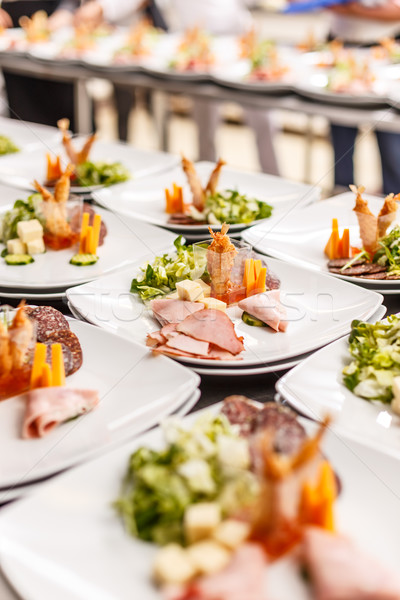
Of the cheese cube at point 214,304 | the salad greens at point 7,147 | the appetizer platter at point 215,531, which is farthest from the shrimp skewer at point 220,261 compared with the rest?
the salad greens at point 7,147

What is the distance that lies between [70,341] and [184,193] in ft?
3.81

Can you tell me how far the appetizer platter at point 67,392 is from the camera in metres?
1.14

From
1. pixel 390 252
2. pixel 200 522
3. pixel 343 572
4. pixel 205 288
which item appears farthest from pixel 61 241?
pixel 343 572

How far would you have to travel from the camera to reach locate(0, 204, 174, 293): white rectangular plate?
5.70 feet

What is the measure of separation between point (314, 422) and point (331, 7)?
4580 mm

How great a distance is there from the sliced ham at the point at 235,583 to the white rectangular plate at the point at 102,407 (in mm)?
335

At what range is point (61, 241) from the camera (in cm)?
198

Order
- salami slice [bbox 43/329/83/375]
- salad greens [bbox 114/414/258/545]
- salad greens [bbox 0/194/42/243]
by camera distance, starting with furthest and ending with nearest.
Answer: salad greens [bbox 0/194/42/243]
salami slice [bbox 43/329/83/375]
salad greens [bbox 114/414/258/545]

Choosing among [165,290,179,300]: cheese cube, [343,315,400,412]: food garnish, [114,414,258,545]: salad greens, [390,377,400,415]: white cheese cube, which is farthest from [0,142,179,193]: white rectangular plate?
[114,414,258,545]: salad greens

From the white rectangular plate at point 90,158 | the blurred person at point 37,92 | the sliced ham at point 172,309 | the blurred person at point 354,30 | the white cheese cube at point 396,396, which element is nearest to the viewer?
the white cheese cube at point 396,396

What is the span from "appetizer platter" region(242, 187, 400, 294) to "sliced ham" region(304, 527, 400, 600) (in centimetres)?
96

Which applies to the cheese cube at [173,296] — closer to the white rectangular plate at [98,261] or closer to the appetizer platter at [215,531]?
the white rectangular plate at [98,261]

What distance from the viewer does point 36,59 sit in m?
4.34

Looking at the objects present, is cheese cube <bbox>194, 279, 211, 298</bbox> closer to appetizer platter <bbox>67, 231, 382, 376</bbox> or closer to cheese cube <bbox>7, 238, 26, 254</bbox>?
appetizer platter <bbox>67, 231, 382, 376</bbox>
